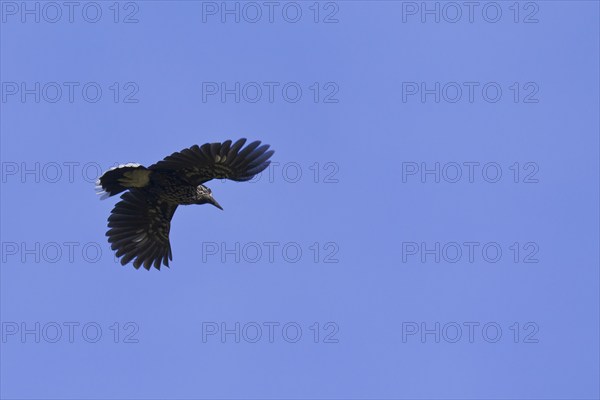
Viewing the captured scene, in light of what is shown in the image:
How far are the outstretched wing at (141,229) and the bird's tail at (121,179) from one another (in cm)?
69

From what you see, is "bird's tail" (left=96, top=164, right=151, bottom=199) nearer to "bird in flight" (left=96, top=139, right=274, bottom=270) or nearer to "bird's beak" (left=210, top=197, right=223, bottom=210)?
"bird in flight" (left=96, top=139, right=274, bottom=270)

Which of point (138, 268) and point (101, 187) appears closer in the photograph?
point (101, 187)

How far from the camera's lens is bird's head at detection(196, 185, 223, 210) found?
2225cm

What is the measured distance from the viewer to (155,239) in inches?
936

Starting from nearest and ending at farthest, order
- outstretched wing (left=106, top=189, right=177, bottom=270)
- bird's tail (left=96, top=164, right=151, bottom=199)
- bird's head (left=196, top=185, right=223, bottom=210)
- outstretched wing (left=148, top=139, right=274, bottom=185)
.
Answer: outstretched wing (left=148, top=139, right=274, bottom=185) < bird's tail (left=96, top=164, right=151, bottom=199) < bird's head (left=196, top=185, right=223, bottom=210) < outstretched wing (left=106, top=189, right=177, bottom=270)

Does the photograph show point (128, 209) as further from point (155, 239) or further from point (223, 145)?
point (223, 145)

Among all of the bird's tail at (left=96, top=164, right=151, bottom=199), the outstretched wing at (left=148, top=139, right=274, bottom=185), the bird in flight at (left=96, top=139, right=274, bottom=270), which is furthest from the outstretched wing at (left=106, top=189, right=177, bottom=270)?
the outstretched wing at (left=148, top=139, right=274, bottom=185)

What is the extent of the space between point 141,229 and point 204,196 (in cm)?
182

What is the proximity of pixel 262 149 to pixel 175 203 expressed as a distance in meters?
2.52

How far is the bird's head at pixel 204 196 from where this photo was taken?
2225 centimetres

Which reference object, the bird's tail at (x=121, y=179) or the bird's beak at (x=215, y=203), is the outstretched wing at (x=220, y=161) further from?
the bird's beak at (x=215, y=203)

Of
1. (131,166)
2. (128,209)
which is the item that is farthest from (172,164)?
(128,209)

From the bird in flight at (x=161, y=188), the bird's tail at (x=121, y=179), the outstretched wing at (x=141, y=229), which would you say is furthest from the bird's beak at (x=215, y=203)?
the bird's tail at (x=121, y=179)

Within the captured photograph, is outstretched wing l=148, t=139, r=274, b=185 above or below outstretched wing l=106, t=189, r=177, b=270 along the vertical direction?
above
